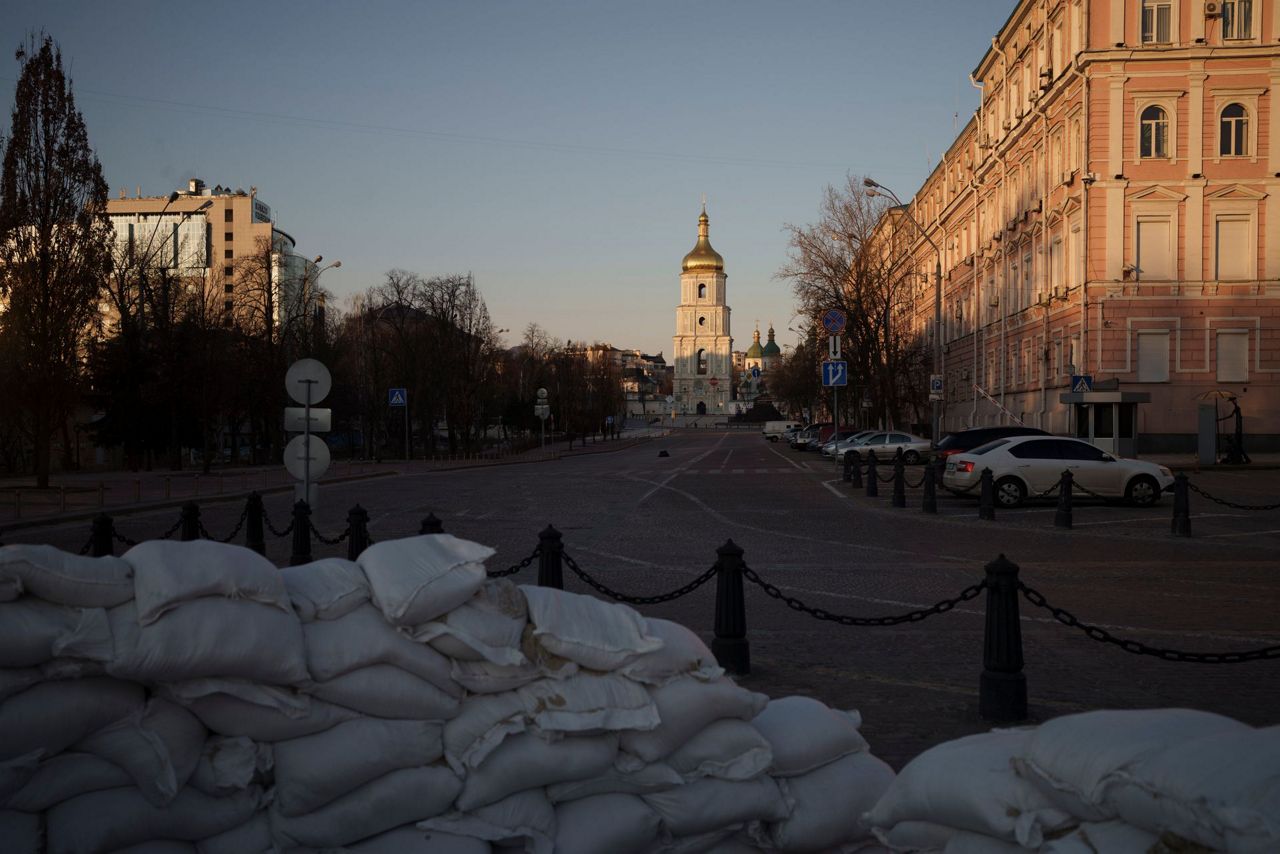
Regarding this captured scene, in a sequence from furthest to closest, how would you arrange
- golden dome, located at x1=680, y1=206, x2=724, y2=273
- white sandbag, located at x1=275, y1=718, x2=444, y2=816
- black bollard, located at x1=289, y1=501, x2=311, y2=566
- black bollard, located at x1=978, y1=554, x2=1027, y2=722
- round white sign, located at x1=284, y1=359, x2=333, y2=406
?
golden dome, located at x1=680, y1=206, x2=724, y2=273 < round white sign, located at x1=284, y1=359, x2=333, y2=406 < black bollard, located at x1=289, y1=501, x2=311, y2=566 < black bollard, located at x1=978, y1=554, x2=1027, y2=722 < white sandbag, located at x1=275, y1=718, x2=444, y2=816

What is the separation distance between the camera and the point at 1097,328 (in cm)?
4016

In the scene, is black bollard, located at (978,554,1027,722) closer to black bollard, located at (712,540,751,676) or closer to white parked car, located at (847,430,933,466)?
black bollard, located at (712,540,751,676)

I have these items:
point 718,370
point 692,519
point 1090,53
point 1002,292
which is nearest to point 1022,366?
point 1002,292

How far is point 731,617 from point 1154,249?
124ft

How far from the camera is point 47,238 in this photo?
26828 mm

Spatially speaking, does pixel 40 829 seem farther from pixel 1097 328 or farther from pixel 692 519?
pixel 1097 328

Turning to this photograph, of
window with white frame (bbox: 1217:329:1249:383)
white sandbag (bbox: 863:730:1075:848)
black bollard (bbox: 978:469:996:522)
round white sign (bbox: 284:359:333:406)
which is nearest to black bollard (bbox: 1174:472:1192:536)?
black bollard (bbox: 978:469:996:522)

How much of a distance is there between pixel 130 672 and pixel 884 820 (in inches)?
107

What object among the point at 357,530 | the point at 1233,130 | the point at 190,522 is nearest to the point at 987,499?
the point at 357,530

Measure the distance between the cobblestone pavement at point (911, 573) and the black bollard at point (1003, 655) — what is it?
0.55 ft

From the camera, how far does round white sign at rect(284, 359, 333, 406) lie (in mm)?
15602

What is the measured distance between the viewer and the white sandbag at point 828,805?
4359 mm

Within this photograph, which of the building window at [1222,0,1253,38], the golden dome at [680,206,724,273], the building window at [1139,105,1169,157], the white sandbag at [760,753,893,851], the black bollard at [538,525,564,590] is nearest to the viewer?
the white sandbag at [760,753,893,851]

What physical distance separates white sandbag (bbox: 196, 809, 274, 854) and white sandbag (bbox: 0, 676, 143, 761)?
0.57 m
